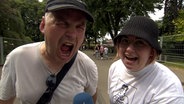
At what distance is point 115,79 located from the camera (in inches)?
132

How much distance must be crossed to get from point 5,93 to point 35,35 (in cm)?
6490

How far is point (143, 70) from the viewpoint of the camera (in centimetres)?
299

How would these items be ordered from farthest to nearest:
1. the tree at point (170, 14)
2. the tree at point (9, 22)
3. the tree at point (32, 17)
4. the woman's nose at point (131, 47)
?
the tree at point (32, 17) → the tree at point (170, 14) → the tree at point (9, 22) → the woman's nose at point (131, 47)

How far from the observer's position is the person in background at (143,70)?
2.79m

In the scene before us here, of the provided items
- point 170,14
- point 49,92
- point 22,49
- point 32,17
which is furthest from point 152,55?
point 32,17

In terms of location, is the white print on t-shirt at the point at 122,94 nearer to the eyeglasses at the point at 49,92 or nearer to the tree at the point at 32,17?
the eyeglasses at the point at 49,92

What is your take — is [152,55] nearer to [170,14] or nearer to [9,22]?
[9,22]

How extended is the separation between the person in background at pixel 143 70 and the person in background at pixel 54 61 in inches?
13.6

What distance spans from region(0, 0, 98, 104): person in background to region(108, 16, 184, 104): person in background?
35 centimetres

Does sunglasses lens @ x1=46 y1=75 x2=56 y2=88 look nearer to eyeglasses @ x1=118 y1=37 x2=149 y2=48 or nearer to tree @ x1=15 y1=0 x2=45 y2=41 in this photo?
eyeglasses @ x1=118 y1=37 x2=149 y2=48

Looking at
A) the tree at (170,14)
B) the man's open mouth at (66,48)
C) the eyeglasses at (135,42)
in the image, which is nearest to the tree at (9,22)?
the tree at (170,14)

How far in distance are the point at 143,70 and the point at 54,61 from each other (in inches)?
33.0

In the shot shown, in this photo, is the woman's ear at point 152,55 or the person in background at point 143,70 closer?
the person in background at point 143,70

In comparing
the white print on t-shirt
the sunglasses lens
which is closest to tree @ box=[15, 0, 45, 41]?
the white print on t-shirt
